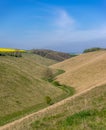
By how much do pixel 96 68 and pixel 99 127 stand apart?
86.5 m

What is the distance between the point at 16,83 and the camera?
66.9 m

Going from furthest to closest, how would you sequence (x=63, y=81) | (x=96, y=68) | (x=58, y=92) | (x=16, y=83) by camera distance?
(x=96, y=68) < (x=63, y=81) < (x=58, y=92) < (x=16, y=83)

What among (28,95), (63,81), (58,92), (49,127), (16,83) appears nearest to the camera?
(49,127)

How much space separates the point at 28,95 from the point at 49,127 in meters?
45.5

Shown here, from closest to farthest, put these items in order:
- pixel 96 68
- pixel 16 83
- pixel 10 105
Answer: pixel 10 105, pixel 16 83, pixel 96 68

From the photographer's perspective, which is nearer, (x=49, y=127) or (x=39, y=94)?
(x=49, y=127)

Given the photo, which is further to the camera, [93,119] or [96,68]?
[96,68]

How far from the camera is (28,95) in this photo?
61.8 m

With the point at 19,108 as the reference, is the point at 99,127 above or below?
above

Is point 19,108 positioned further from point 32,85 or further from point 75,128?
point 75,128

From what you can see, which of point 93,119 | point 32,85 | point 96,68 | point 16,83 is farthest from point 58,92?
point 93,119

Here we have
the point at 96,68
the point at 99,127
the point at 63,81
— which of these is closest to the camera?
the point at 99,127

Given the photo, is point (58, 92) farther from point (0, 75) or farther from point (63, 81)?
point (63, 81)

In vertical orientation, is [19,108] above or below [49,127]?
below
